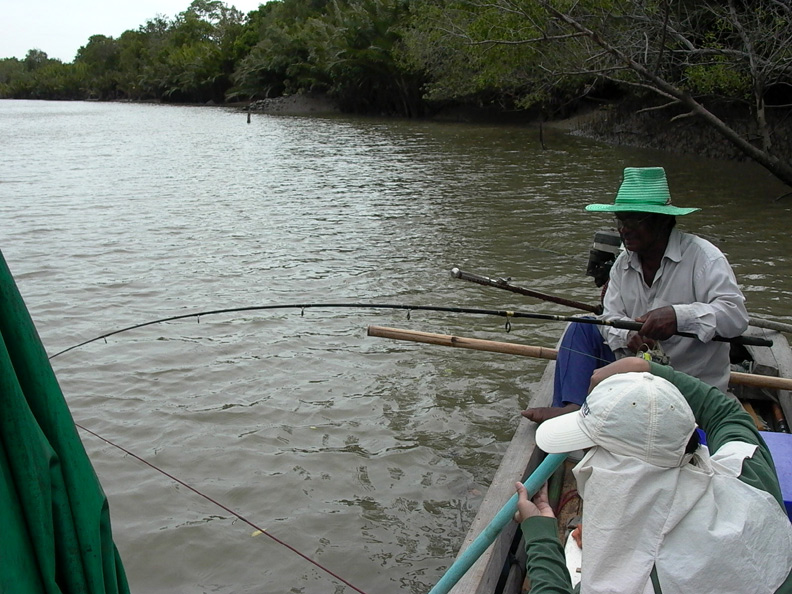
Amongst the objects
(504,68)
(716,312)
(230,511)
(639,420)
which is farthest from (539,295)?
(504,68)

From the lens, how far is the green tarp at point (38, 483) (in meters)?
1.01

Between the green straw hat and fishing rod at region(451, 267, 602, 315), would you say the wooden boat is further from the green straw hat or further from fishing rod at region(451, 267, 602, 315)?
the green straw hat

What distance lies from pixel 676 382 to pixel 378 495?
2.44 metres

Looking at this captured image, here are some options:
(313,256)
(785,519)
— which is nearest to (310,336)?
(313,256)

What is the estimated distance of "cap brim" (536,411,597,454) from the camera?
80.4 inches

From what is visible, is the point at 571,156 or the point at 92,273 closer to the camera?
the point at 92,273

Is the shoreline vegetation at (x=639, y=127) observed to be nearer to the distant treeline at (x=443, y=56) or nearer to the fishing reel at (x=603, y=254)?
the distant treeline at (x=443, y=56)

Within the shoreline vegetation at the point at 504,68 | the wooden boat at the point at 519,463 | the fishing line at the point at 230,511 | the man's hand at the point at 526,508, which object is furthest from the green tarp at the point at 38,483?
the shoreline vegetation at the point at 504,68

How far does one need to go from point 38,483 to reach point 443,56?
3186 centimetres

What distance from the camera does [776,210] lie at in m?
12.6

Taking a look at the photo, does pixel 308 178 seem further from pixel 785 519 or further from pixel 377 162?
pixel 785 519

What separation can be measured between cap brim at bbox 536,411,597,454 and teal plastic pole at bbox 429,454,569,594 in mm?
186

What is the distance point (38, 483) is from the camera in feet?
3.40

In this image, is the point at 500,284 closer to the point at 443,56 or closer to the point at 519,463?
the point at 519,463
